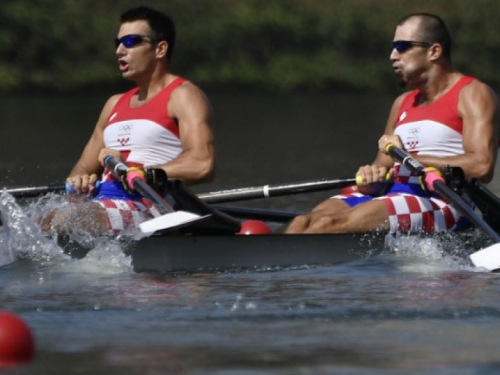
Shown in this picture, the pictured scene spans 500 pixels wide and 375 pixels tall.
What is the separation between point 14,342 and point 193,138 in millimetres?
3156

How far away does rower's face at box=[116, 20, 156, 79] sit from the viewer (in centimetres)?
1060

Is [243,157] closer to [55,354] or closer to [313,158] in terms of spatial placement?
[313,158]

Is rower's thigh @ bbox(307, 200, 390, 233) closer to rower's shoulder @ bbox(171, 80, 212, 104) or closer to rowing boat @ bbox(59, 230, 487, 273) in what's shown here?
rowing boat @ bbox(59, 230, 487, 273)

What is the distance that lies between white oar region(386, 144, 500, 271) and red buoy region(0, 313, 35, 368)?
10.4ft

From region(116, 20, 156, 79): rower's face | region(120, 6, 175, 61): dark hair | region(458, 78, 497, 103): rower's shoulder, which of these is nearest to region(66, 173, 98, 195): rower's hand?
region(116, 20, 156, 79): rower's face

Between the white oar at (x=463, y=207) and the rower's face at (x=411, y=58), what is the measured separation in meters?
0.62

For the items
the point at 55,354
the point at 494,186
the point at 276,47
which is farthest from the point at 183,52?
the point at 55,354

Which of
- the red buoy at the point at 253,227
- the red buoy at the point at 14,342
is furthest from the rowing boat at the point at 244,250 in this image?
the red buoy at the point at 14,342

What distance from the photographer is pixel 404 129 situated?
416 inches

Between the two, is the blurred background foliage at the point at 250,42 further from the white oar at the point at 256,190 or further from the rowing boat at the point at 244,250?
the rowing boat at the point at 244,250

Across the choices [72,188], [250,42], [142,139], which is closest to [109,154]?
[142,139]

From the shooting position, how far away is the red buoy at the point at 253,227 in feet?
36.3

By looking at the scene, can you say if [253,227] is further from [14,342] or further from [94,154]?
[14,342]

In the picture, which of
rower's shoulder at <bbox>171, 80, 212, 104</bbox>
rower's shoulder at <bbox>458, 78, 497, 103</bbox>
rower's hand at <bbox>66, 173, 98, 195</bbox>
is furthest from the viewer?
rower's hand at <bbox>66, 173, 98, 195</bbox>
